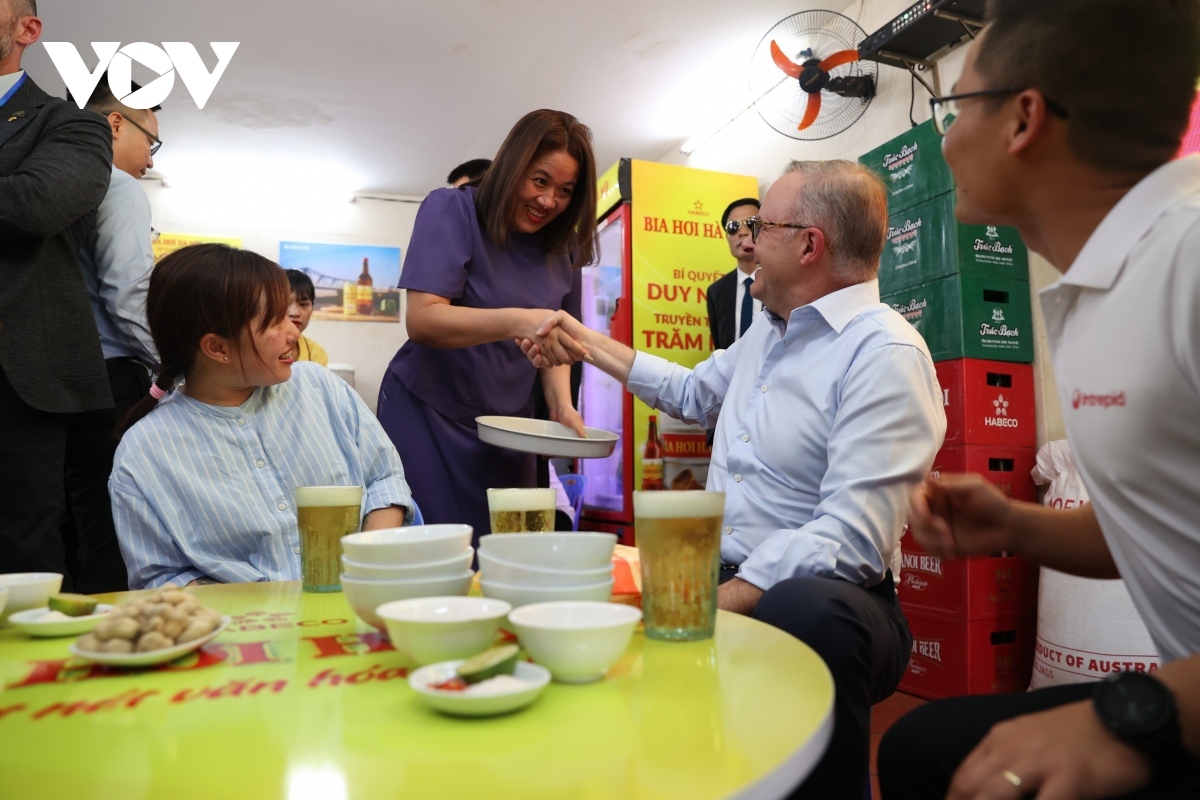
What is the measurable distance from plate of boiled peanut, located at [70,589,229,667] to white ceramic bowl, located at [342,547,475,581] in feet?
0.49

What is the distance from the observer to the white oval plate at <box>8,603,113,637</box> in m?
0.88

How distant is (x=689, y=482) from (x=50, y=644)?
14.2 ft

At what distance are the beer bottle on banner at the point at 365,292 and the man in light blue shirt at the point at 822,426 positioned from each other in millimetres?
6468

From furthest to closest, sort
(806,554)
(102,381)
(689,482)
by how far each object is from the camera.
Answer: (689,482) → (102,381) → (806,554)

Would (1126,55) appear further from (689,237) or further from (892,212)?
(689,237)

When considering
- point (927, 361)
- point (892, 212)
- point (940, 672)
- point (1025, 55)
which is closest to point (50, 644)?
point (1025, 55)

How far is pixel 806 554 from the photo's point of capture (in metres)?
1.35

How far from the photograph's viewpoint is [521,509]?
3.76 ft

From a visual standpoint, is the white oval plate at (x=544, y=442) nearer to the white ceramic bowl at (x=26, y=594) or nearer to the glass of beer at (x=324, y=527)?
the glass of beer at (x=324, y=527)

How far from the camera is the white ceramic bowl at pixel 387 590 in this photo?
31.4 inches

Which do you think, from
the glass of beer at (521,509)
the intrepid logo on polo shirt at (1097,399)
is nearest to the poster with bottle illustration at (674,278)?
the glass of beer at (521,509)

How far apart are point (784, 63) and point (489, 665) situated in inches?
164

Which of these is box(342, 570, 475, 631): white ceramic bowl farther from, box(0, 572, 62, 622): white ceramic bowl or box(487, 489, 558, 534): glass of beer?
box(0, 572, 62, 622): white ceramic bowl

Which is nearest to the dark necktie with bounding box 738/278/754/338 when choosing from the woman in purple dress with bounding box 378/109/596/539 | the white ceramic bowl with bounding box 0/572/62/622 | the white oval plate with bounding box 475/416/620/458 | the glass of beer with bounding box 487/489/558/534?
the woman in purple dress with bounding box 378/109/596/539
